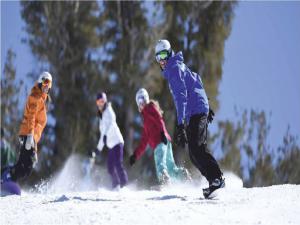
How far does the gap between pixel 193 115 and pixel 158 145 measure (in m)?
2.80

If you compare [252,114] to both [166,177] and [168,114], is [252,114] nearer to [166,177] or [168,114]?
[168,114]

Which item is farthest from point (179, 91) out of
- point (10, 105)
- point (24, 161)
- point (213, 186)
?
point (10, 105)

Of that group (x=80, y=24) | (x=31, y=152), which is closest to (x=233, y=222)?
(x=31, y=152)

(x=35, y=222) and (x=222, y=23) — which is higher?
Result: (x=222, y=23)

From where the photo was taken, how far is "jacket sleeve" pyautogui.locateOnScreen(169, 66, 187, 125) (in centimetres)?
603

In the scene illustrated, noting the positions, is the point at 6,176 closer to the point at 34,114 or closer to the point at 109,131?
the point at 34,114

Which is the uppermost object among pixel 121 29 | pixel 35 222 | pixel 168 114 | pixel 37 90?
pixel 121 29

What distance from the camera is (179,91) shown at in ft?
20.1

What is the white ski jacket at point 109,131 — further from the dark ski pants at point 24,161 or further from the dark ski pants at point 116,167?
the dark ski pants at point 24,161

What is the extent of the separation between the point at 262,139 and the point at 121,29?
6915 mm

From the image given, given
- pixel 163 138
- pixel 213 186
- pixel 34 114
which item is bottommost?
pixel 213 186

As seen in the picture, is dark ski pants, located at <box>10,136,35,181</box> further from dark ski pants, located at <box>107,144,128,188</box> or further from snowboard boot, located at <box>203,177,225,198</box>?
snowboard boot, located at <box>203,177,225,198</box>

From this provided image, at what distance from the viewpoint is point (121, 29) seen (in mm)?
22766

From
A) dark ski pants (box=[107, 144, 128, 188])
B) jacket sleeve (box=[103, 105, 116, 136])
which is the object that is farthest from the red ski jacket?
jacket sleeve (box=[103, 105, 116, 136])
